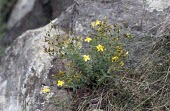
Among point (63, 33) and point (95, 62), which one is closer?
point (95, 62)

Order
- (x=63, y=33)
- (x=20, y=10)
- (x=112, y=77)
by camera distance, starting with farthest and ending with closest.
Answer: (x=20, y=10) < (x=63, y=33) < (x=112, y=77)

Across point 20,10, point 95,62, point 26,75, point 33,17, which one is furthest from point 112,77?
point 20,10

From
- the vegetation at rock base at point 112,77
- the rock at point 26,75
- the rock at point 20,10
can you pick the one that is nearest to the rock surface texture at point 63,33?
the rock at point 26,75

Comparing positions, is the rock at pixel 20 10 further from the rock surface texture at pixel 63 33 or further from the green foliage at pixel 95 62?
the green foliage at pixel 95 62

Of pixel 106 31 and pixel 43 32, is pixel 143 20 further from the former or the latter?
pixel 43 32

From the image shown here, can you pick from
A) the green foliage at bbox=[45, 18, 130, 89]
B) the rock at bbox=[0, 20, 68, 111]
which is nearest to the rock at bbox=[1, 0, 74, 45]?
the rock at bbox=[0, 20, 68, 111]

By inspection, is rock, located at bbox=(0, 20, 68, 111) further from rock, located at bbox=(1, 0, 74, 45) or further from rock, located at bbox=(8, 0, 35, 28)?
rock, located at bbox=(8, 0, 35, 28)

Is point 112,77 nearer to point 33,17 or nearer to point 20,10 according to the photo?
point 33,17
